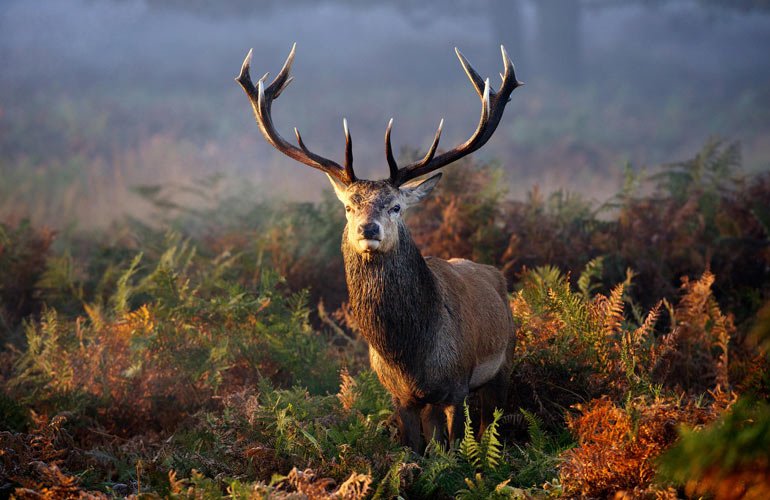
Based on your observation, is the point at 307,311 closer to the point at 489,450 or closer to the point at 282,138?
the point at 282,138

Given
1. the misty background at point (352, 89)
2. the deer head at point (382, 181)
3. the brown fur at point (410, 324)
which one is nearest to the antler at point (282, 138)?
the deer head at point (382, 181)

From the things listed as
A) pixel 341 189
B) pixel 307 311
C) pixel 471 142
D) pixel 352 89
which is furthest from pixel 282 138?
pixel 352 89

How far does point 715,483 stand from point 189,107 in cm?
2235

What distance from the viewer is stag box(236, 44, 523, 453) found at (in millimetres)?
4918

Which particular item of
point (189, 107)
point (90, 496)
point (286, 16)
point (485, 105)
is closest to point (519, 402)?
point (485, 105)

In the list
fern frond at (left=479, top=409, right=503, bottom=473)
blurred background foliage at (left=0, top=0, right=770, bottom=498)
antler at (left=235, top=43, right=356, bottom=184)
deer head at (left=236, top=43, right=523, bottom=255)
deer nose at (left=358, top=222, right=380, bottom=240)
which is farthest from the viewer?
antler at (left=235, top=43, right=356, bottom=184)

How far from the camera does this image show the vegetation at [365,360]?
12.8 feet

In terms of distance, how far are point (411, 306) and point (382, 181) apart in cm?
86

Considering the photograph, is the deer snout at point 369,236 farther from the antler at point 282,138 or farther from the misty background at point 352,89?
the misty background at point 352,89

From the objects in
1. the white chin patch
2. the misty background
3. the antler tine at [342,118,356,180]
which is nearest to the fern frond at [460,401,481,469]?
the white chin patch

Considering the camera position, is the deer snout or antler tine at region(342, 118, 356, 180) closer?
the deer snout

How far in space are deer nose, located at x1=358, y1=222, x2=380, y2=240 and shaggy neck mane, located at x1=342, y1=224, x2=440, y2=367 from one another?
216 millimetres

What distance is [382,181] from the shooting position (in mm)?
5121

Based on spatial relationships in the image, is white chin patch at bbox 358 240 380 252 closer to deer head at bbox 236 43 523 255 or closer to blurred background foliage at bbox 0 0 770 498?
deer head at bbox 236 43 523 255
